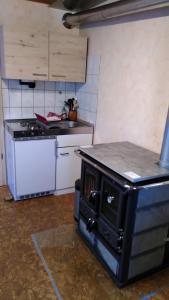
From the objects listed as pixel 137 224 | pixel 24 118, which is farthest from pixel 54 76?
pixel 137 224

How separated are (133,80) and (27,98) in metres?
1.40

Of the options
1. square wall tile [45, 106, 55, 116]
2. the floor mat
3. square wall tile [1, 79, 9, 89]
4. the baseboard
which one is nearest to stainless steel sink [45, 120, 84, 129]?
square wall tile [45, 106, 55, 116]

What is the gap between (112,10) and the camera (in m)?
2.15

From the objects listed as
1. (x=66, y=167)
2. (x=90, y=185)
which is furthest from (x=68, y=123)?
(x=90, y=185)

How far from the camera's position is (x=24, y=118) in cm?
312

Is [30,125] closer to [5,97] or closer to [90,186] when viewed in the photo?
[5,97]

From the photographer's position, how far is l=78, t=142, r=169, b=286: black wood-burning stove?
5.16 ft

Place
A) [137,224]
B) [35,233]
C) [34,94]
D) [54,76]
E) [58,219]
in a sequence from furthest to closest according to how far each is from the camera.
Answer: [34,94] → [54,76] → [58,219] → [35,233] → [137,224]

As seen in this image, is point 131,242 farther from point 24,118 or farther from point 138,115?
point 24,118

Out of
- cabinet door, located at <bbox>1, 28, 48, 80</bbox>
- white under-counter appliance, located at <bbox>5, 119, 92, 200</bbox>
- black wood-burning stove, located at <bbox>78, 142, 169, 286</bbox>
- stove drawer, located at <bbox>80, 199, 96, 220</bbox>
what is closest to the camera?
black wood-burning stove, located at <bbox>78, 142, 169, 286</bbox>

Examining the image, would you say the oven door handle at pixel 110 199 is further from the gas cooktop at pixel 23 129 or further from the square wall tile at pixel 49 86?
the square wall tile at pixel 49 86

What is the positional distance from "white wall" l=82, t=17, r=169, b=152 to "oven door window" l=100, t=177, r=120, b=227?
25.8 inches

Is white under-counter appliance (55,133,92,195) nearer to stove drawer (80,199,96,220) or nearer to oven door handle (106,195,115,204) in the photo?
stove drawer (80,199,96,220)

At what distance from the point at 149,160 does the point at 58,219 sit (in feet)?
3.96
